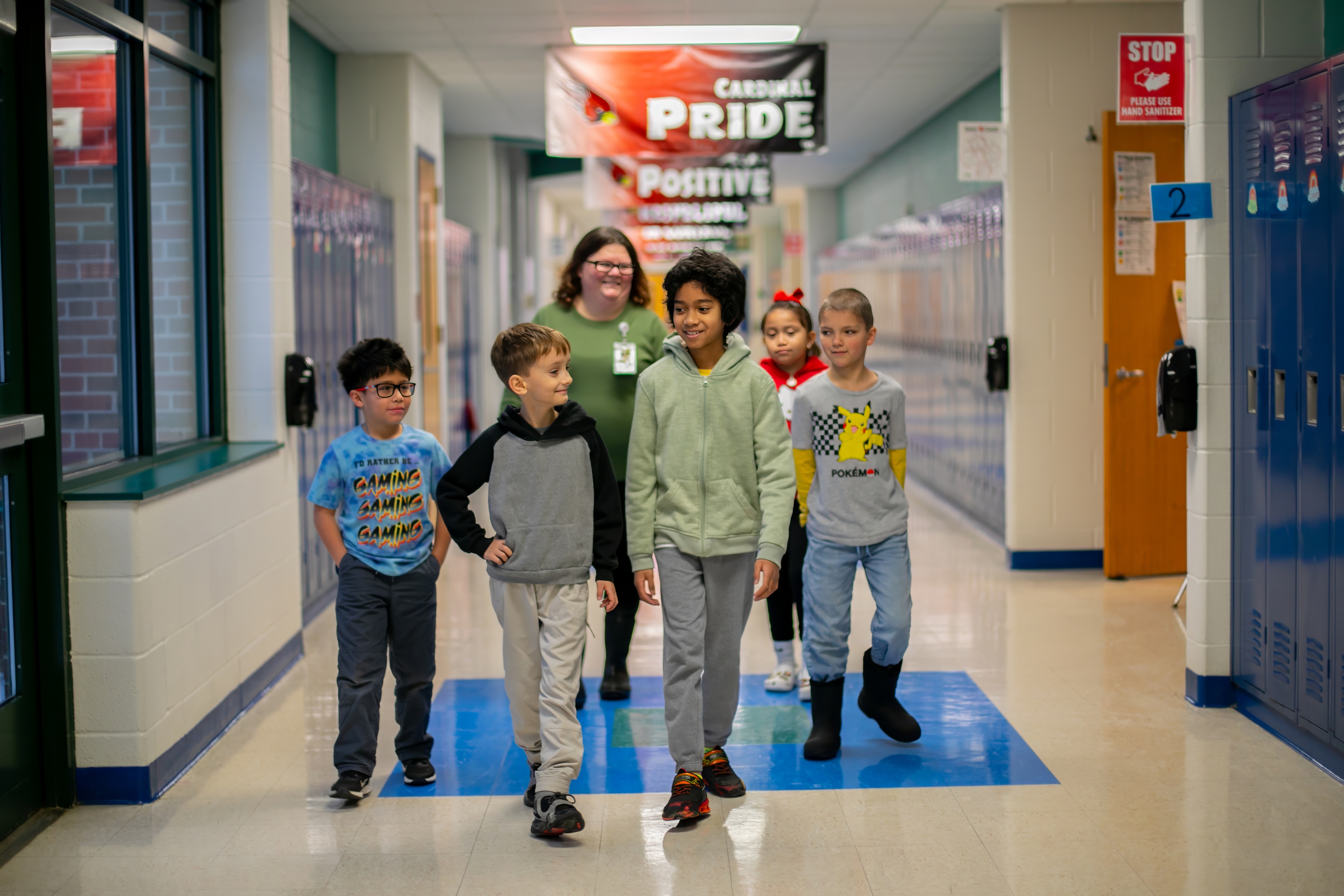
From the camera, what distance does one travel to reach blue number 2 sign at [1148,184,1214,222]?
390 cm

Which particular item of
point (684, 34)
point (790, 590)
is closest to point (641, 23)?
point (684, 34)

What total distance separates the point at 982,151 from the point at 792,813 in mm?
4232

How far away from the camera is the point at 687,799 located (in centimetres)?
306

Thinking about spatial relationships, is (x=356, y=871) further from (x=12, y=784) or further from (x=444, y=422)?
(x=444, y=422)

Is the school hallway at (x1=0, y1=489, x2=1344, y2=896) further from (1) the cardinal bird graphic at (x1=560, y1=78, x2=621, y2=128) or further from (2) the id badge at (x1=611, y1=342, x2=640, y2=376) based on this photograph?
(1) the cardinal bird graphic at (x1=560, y1=78, x2=621, y2=128)

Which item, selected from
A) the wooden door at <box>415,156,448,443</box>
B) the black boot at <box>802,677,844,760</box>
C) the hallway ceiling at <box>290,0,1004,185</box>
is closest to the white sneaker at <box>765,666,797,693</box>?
the black boot at <box>802,677,844,760</box>

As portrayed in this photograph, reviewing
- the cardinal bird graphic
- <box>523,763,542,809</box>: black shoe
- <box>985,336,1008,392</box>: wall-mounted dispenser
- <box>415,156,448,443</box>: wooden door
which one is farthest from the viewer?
<box>415,156,448,443</box>: wooden door

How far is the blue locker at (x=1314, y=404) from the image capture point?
3.39 metres

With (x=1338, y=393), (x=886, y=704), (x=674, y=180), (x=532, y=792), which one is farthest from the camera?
(x=674, y=180)

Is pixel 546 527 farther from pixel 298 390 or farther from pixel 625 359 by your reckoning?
pixel 298 390

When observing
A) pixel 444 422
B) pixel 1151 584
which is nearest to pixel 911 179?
pixel 444 422

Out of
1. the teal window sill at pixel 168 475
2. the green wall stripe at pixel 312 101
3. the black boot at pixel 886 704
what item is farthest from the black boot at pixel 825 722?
the green wall stripe at pixel 312 101

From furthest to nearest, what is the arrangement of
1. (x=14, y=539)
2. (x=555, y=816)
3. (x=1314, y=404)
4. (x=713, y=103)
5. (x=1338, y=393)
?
(x=713, y=103) → (x=1314, y=404) → (x=1338, y=393) → (x=14, y=539) → (x=555, y=816)

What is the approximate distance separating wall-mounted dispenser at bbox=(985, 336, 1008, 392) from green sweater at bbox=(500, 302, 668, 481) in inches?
120
